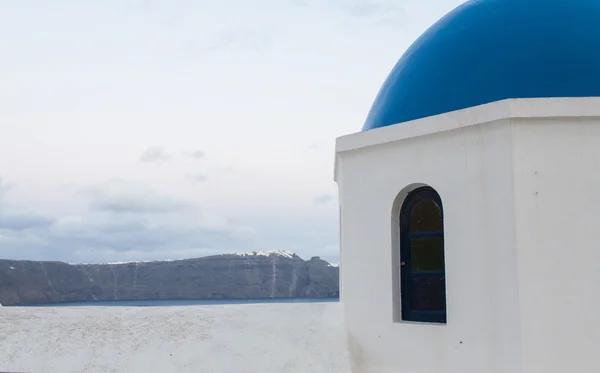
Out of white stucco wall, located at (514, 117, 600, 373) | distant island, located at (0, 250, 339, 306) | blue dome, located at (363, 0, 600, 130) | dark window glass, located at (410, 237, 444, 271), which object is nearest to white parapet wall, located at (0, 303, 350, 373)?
dark window glass, located at (410, 237, 444, 271)

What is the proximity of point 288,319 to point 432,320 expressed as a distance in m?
2.05

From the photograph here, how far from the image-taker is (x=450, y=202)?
6066 mm

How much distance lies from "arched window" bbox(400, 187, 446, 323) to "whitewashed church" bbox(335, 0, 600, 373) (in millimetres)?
12

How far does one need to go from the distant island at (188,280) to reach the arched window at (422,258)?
30071mm

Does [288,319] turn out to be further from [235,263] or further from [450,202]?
[235,263]

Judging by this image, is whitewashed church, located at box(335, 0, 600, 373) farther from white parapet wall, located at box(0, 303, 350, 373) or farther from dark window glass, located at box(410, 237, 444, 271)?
white parapet wall, located at box(0, 303, 350, 373)

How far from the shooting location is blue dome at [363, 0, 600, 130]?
6121mm

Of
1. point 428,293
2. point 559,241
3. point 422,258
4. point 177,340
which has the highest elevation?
point 559,241

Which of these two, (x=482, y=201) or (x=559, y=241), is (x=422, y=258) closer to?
(x=482, y=201)

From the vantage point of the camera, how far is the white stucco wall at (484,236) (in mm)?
5465

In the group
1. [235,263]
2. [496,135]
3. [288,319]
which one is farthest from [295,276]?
[496,135]

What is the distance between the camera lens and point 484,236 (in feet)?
19.0

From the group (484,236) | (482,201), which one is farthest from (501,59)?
(484,236)

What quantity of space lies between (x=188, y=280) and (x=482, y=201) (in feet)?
119
